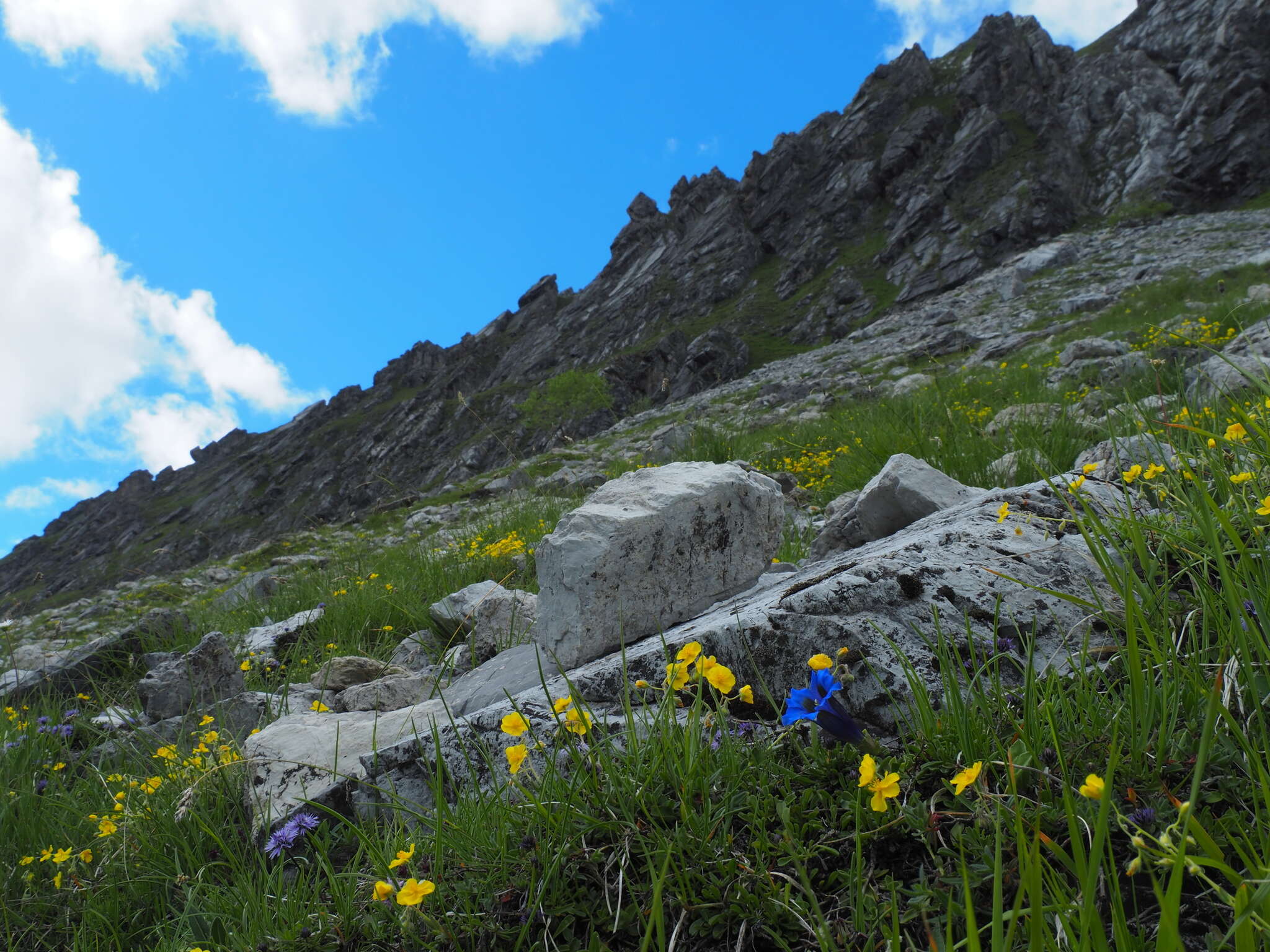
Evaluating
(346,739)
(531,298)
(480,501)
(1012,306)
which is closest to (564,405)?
(1012,306)

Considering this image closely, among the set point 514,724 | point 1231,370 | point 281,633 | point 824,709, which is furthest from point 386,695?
point 1231,370

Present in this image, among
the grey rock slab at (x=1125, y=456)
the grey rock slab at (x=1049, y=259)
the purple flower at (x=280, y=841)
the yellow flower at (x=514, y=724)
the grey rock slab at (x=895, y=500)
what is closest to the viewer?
the yellow flower at (x=514, y=724)

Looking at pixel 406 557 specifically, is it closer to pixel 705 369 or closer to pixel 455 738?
pixel 455 738

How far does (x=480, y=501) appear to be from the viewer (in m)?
14.8

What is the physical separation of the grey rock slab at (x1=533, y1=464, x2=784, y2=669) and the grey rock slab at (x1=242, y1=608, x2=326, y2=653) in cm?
313

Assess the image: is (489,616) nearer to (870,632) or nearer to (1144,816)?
(870,632)

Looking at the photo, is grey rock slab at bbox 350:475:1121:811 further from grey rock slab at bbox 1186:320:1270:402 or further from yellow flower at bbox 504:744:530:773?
grey rock slab at bbox 1186:320:1270:402

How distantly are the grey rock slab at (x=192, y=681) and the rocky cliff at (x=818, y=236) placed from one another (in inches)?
1147

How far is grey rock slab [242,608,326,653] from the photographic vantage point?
525cm

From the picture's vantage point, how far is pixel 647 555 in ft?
10.1

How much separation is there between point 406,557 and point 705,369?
53986mm

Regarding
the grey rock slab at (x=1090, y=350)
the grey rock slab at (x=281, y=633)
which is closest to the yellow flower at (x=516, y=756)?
the grey rock slab at (x=281, y=633)

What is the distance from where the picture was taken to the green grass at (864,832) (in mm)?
1188

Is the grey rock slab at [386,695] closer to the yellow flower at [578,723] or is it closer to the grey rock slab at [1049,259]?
the yellow flower at [578,723]
